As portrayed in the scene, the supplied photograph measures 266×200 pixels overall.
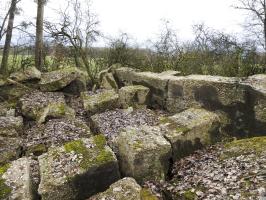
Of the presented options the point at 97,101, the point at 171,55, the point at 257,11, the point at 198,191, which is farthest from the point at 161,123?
the point at 257,11

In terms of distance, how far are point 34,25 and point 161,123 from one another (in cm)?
910

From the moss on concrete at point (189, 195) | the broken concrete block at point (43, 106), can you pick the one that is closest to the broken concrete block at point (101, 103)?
the broken concrete block at point (43, 106)

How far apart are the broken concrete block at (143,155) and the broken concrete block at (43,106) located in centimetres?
345

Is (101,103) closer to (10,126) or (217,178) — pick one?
(10,126)

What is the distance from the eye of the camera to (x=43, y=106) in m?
10.2

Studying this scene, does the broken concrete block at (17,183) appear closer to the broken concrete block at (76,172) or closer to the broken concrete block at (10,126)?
the broken concrete block at (76,172)

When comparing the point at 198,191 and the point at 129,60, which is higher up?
the point at 129,60

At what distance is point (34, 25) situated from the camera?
1455 centimetres

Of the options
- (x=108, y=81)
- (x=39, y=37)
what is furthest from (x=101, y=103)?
(x=39, y=37)

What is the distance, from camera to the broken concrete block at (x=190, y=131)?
683cm

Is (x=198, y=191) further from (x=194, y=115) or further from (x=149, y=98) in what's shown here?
(x=149, y=98)

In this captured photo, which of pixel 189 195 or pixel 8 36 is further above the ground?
pixel 8 36

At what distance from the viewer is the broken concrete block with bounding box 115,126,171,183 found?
6012mm

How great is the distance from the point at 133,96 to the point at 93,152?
4.45 m
